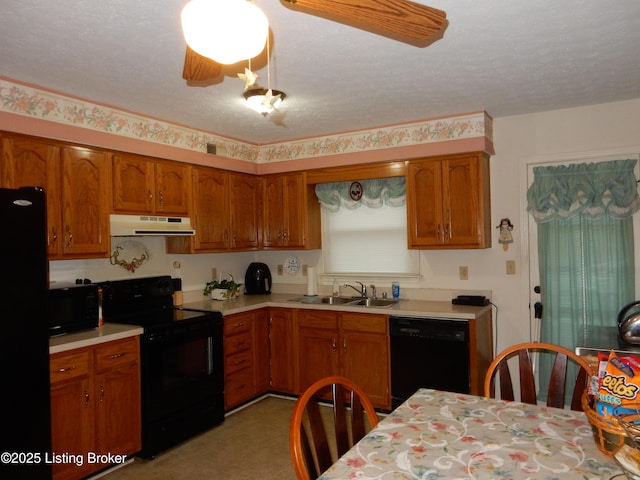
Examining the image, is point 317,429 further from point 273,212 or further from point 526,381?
point 273,212

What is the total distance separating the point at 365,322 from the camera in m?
3.77

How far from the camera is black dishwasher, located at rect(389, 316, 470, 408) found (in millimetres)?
3365

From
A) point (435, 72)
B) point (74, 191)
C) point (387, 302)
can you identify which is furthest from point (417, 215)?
point (74, 191)

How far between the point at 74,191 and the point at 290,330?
6.84ft

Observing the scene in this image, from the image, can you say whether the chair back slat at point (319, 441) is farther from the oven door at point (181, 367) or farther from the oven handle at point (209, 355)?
the oven handle at point (209, 355)

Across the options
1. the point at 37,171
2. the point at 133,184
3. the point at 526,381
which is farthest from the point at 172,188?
the point at 526,381

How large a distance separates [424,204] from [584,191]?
1184 mm

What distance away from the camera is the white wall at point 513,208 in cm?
337

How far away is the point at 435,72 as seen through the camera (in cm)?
268

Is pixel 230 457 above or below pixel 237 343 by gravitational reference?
below

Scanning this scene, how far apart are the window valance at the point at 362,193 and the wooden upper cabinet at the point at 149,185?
1351 millimetres

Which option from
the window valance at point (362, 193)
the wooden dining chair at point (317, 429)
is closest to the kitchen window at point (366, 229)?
the window valance at point (362, 193)

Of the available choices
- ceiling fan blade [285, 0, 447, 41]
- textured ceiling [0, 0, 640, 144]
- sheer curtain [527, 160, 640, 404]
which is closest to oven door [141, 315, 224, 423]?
textured ceiling [0, 0, 640, 144]

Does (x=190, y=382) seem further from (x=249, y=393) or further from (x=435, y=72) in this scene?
(x=435, y=72)
